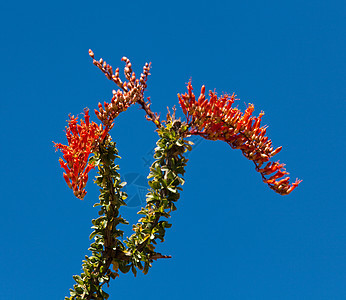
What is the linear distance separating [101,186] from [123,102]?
4.92ft

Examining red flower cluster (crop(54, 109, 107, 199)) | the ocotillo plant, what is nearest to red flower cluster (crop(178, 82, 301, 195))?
the ocotillo plant

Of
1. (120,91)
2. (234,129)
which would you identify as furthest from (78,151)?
(234,129)

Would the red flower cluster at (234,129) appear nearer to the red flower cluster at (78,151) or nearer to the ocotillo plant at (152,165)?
the ocotillo plant at (152,165)

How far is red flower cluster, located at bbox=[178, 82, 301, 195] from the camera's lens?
24.8 ft

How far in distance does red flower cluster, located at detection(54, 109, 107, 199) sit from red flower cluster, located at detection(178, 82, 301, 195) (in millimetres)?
1440

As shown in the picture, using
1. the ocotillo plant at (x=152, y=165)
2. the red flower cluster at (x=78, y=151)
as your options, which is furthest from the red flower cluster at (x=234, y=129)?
the red flower cluster at (x=78, y=151)

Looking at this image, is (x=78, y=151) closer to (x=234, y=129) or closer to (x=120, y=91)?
(x=120, y=91)

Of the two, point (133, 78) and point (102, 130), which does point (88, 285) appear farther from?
point (133, 78)

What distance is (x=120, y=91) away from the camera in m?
7.11

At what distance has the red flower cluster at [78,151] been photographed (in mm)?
6984

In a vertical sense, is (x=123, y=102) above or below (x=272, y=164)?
above

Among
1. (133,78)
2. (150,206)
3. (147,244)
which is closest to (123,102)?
(133,78)

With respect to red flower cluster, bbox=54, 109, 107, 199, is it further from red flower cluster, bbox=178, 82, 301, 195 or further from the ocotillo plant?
red flower cluster, bbox=178, 82, 301, 195

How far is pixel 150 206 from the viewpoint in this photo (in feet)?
25.2
